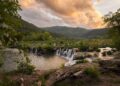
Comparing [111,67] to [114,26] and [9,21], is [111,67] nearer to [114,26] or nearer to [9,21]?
[9,21]

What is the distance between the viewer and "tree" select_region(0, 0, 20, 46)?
4477 mm

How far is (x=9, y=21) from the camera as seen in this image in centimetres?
458

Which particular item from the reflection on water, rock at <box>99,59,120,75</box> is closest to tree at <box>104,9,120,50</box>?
the reflection on water

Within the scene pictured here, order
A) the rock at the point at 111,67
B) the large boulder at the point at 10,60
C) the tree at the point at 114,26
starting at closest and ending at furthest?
the large boulder at the point at 10,60
the rock at the point at 111,67
the tree at the point at 114,26

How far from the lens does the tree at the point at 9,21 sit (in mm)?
4477

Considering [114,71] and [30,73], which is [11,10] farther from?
[30,73]

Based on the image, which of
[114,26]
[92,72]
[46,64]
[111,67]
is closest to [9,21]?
[92,72]

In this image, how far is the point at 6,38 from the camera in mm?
4699

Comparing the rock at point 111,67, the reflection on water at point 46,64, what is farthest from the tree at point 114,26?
the rock at point 111,67

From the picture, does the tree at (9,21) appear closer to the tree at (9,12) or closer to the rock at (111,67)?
the tree at (9,12)

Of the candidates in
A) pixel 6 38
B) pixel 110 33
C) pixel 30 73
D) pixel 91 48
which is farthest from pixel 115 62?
pixel 91 48

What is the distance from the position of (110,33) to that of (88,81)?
120ft

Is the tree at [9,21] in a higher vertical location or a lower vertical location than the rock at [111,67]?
higher

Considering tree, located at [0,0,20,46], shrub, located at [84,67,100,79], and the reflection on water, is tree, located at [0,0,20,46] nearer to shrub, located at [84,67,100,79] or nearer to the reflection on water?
shrub, located at [84,67,100,79]
